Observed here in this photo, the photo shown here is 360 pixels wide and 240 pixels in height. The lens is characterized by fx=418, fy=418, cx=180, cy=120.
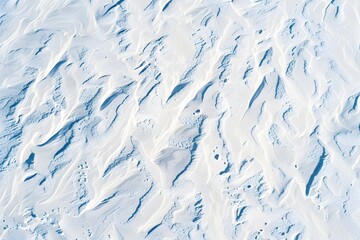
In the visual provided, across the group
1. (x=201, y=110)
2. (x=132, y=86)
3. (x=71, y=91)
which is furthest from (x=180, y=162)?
(x=71, y=91)

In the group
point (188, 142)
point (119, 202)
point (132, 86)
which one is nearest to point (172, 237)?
point (119, 202)

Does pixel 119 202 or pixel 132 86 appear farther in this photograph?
pixel 132 86

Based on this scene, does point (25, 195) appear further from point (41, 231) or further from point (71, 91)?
point (71, 91)

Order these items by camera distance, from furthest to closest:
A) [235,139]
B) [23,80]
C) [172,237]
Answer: [23,80], [235,139], [172,237]

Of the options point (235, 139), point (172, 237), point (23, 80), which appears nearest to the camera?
point (172, 237)

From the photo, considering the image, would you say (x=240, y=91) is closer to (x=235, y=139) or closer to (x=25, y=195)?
(x=235, y=139)

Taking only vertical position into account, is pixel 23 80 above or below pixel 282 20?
above

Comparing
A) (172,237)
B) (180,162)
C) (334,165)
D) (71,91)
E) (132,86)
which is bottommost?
(334,165)
